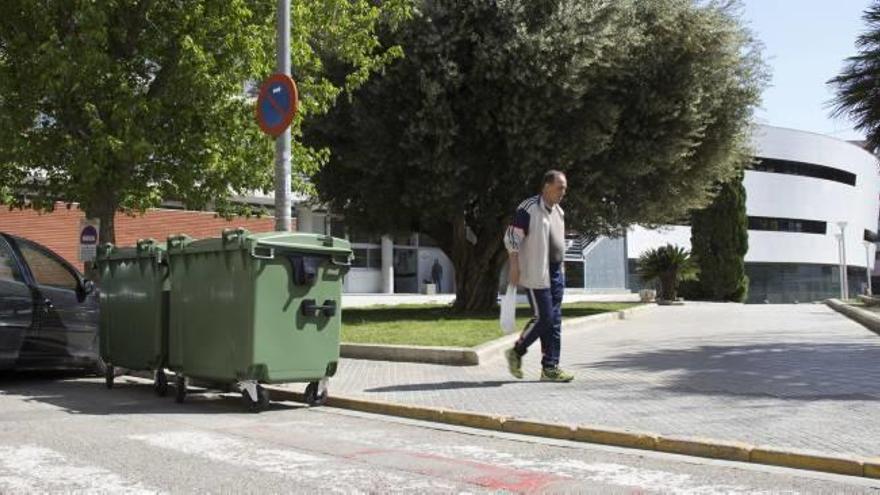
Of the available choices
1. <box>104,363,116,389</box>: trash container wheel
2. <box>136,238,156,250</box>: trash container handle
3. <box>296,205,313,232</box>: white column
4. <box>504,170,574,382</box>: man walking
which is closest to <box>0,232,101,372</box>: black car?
<box>104,363,116,389</box>: trash container wheel

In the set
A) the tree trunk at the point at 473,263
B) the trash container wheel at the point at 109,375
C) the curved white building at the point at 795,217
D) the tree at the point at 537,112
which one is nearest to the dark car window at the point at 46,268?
the trash container wheel at the point at 109,375

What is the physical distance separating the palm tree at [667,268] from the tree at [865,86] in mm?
17904

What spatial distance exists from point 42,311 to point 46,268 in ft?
2.13

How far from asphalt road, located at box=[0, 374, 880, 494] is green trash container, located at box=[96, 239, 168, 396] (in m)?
1.30

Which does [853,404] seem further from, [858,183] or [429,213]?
[858,183]

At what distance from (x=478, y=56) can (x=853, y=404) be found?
11417mm

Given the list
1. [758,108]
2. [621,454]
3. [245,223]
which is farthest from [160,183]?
[245,223]

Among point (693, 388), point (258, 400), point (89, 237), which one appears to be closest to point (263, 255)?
point (258, 400)

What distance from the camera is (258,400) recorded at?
26.7 ft

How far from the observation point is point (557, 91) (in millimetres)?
17391

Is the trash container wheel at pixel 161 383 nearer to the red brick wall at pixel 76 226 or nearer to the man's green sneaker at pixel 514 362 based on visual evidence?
the man's green sneaker at pixel 514 362

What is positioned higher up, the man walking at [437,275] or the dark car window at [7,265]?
the man walking at [437,275]

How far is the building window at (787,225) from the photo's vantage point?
2352 inches

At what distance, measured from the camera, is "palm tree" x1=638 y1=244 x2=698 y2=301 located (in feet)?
105
